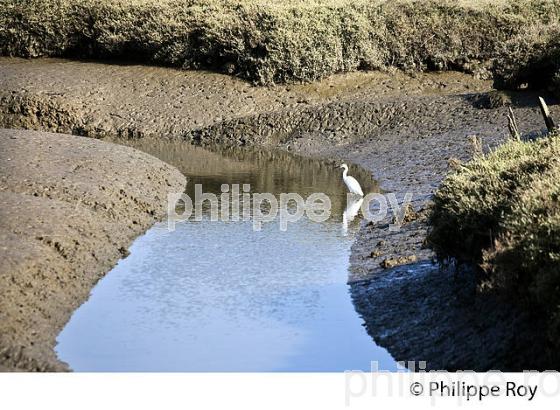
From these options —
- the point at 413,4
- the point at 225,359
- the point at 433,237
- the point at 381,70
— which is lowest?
the point at 225,359

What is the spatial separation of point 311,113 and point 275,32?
2.41 m

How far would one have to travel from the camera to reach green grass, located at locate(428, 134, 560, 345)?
7805 millimetres

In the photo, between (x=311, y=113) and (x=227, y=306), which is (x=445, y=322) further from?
(x=311, y=113)

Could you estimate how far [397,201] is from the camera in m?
14.7

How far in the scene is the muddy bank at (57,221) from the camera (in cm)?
910

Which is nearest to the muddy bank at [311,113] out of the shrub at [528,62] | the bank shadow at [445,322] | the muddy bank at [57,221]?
the shrub at [528,62]

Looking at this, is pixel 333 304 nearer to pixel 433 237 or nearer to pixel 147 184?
pixel 433 237

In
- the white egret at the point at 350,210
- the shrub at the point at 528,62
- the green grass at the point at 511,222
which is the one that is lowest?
the white egret at the point at 350,210

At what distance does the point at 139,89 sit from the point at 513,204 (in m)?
14.2

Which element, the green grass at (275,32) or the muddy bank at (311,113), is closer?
the muddy bank at (311,113)

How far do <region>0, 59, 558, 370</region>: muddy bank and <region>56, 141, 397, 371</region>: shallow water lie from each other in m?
0.81

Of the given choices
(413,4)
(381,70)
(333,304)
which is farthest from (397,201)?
(413,4)

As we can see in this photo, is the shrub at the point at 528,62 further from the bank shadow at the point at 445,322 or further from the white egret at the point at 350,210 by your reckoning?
the bank shadow at the point at 445,322

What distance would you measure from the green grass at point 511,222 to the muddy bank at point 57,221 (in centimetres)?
346
